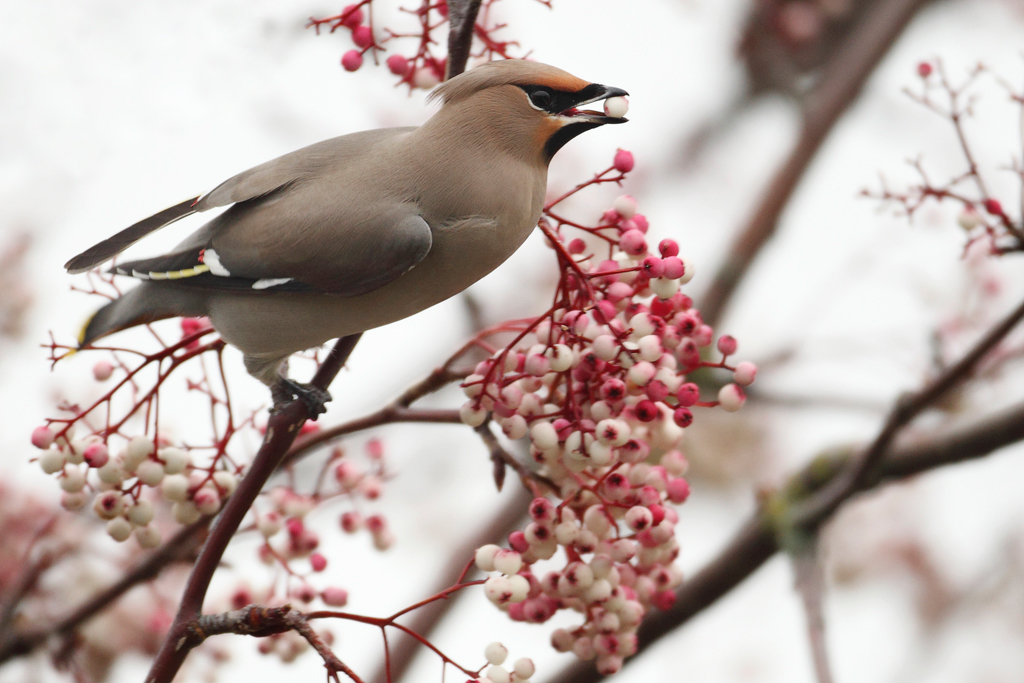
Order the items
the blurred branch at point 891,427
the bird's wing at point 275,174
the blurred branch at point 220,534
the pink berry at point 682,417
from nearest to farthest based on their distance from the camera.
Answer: the blurred branch at point 220,534, the pink berry at point 682,417, the bird's wing at point 275,174, the blurred branch at point 891,427

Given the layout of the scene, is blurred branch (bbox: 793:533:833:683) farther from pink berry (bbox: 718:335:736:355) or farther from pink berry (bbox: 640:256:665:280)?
pink berry (bbox: 640:256:665:280)

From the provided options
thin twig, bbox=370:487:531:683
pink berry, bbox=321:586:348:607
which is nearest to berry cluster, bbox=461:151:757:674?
pink berry, bbox=321:586:348:607

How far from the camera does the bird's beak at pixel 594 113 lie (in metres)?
2.24

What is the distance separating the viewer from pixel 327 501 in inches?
103

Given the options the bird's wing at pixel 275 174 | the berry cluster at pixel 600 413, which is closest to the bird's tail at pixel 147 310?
the bird's wing at pixel 275 174

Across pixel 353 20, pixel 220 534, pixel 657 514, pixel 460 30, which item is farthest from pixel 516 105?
pixel 220 534

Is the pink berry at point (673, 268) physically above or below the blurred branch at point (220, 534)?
above

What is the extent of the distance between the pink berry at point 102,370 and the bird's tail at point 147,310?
0.15m

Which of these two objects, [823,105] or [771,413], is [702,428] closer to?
[771,413]

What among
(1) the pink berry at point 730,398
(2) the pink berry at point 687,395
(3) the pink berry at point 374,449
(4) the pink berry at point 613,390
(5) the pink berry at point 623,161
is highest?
(5) the pink berry at point 623,161

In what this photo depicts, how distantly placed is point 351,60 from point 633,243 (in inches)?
30.1

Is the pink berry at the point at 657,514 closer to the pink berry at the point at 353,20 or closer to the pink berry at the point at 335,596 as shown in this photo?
the pink berry at the point at 335,596

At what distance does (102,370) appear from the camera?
2.30m

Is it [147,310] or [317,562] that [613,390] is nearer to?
[317,562]
